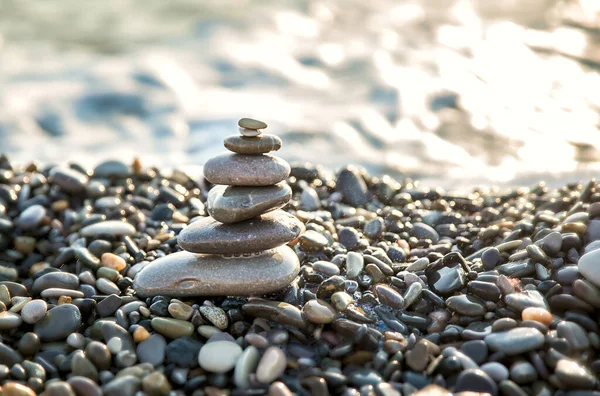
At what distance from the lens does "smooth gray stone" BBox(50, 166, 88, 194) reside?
245 inches

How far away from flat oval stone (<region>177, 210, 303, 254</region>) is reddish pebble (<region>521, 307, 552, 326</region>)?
1.56m

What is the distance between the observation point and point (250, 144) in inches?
171

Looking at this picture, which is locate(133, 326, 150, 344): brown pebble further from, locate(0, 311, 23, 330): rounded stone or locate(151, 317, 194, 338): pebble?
locate(0, 311, 23, 330): rounded stone

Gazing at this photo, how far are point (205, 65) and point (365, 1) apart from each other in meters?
5.59

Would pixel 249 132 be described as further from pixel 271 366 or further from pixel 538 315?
pixel 538 315

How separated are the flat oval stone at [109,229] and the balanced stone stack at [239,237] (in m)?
1.03

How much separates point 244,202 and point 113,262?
132 cm

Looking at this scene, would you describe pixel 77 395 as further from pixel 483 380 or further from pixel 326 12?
pixel 326 12

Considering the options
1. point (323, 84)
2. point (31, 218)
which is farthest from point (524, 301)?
point (323, 84)

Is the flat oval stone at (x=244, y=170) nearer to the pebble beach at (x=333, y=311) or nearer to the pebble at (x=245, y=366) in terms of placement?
the pebble beach at (x=333, y=311)

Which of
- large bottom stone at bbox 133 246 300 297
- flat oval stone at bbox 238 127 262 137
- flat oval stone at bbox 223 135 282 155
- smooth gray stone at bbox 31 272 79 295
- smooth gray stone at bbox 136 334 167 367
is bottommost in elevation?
smooth gray stone at bbox 31 272 79 295

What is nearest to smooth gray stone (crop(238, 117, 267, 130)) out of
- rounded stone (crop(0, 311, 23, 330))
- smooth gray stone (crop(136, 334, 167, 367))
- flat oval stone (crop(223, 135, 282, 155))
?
flat oval stone (crop(223, 135, 282, 155))

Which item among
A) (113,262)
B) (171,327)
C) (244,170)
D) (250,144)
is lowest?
(113,262)

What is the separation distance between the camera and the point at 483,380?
343 cm
